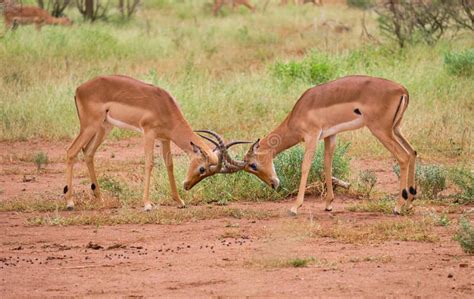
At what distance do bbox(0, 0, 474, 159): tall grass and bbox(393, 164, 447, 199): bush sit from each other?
6.90 feet

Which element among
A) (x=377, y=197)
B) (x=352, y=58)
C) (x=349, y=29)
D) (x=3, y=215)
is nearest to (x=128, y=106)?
(x=3, y=215)

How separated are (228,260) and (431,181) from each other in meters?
A: 3.32

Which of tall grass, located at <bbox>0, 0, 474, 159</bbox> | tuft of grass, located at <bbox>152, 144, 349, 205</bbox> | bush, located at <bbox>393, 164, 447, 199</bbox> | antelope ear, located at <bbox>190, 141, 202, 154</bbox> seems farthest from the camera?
tall grass, located at <bbox>0, 0, 474, 159</bbox>

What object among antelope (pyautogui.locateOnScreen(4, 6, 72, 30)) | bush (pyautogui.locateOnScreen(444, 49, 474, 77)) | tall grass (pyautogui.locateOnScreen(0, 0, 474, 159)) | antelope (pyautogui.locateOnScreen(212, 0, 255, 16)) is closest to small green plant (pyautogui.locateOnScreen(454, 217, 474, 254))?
tall grass (pyautogui.locateOnScreen(0, 0, 474, 159))

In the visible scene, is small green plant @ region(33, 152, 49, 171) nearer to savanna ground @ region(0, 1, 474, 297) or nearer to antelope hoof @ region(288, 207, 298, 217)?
savanna ground @ region(0, 1, 474, 297)

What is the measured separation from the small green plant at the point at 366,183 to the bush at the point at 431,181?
0.44 meters

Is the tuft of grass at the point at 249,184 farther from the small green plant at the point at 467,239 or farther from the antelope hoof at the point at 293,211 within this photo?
the small green plant at the point at 467,239

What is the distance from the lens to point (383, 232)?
805 cm

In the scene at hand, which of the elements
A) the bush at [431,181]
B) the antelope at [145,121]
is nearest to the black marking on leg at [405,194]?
the bush at [431,181]

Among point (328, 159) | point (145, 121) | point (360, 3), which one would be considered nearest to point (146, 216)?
point (145, 121)

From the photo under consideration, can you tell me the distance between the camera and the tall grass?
1301 centimetres

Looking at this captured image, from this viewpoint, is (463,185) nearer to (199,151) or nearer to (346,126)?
(346,126)

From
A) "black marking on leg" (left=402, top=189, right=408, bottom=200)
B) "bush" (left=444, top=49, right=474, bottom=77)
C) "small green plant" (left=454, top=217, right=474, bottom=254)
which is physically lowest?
"bush" (left=444, top=49, right=474, bottom=77)

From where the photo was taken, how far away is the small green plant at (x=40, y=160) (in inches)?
447
